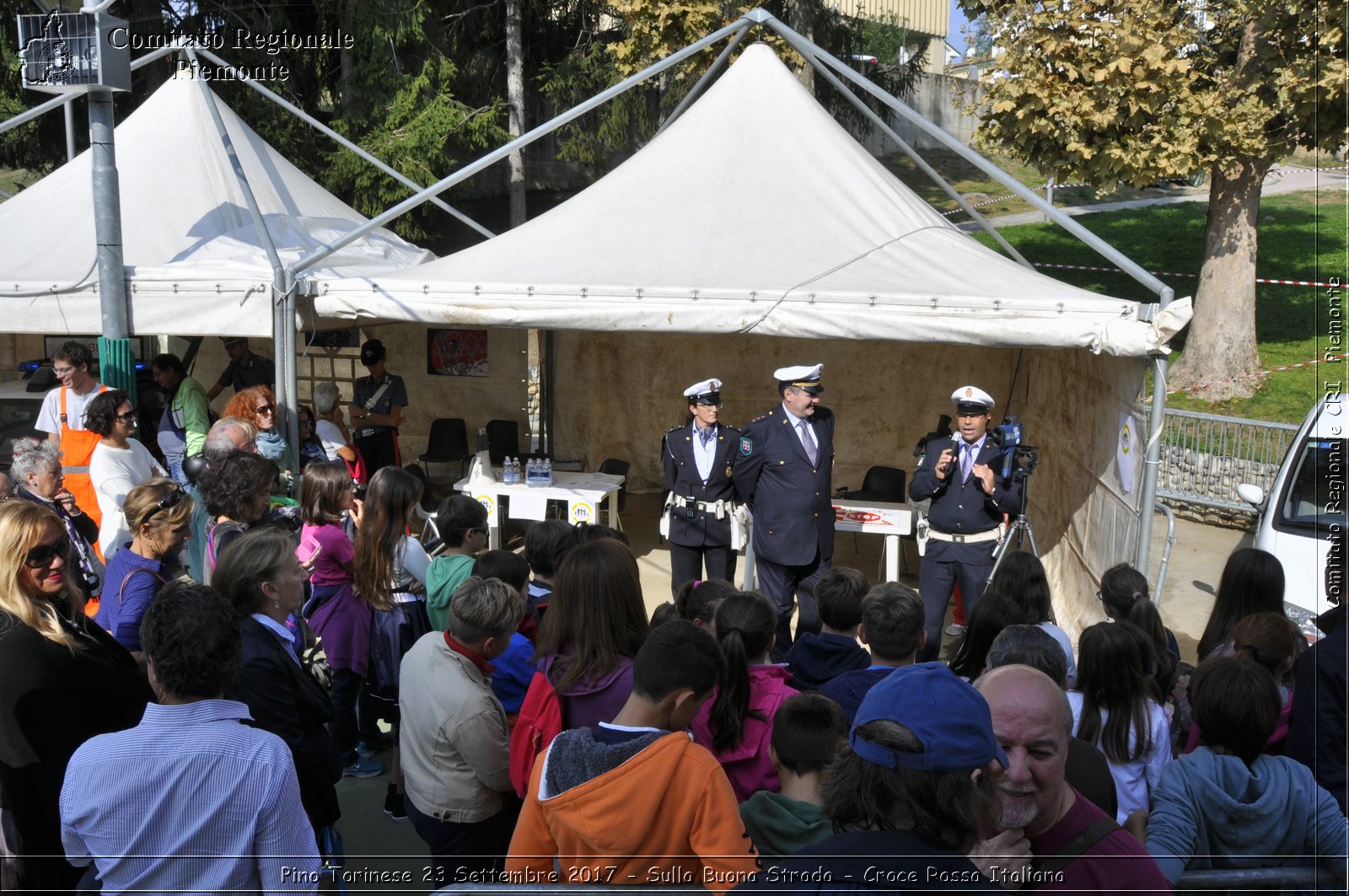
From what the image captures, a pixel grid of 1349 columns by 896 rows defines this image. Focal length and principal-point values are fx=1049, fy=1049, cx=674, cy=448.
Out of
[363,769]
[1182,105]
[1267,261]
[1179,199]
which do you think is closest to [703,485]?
[363,769]

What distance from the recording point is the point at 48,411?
6.48 m

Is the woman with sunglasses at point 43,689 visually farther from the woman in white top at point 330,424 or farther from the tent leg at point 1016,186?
the tent leg at point 1016,186

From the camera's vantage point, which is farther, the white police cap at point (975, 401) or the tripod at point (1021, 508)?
the white police cap at point (975, 401)

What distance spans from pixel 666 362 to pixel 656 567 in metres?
2.53

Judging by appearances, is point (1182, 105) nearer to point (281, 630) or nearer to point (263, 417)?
point (263, 417)

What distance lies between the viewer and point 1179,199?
77.6ft

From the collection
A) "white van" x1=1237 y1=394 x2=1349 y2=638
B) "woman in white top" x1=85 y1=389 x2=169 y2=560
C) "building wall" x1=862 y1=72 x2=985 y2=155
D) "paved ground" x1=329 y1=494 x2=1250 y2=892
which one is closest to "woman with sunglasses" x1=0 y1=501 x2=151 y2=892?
"paved ground" x1=329 y1=494 x2=1250 y2=892

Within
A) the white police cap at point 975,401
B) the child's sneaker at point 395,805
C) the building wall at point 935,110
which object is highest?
the building wall at point 935,110

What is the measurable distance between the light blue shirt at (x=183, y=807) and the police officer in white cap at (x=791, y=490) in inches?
160

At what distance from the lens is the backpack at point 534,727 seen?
273 centimetres

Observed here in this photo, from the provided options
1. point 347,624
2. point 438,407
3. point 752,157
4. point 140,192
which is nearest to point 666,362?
point 438,407

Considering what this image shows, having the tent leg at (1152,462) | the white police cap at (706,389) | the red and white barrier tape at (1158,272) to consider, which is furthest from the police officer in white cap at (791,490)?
the red and white barrier tape at (1158,272)

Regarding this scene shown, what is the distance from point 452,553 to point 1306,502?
485 centimetres

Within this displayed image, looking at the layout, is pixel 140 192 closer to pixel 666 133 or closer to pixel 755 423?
pixel 666 133
